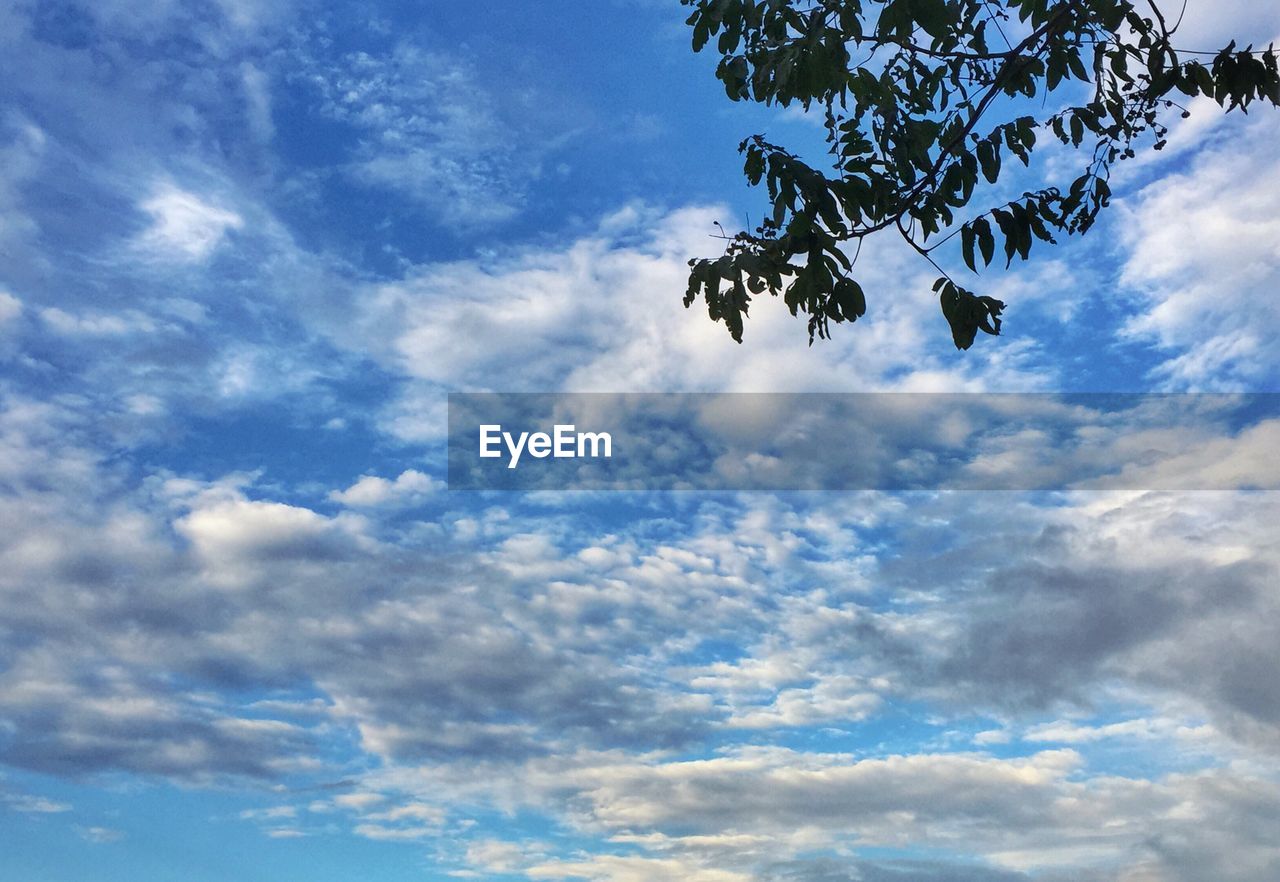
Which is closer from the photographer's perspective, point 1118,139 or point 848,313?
point 848,313

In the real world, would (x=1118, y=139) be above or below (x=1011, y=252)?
above

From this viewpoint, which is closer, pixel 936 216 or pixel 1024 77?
pixel 936 216

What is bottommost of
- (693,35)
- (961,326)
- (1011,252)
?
(961,326)

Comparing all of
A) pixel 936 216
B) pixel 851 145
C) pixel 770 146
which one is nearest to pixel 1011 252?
pixel 936 216

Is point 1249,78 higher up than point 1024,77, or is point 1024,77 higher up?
point 1024,77

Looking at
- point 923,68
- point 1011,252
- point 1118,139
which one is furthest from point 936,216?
point 1118,139

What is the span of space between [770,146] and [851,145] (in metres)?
1.02

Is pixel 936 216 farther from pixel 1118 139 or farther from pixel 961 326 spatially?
pixel 1118 139

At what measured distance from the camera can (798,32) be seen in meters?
9.55

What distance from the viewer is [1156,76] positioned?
10664mm

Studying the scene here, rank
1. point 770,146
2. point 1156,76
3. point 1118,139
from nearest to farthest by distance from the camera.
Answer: point 770,146, point 1156,76, point 1118,139

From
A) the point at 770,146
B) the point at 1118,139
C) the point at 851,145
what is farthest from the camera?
the point at 1118,139

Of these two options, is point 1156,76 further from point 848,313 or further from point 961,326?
point 848,313

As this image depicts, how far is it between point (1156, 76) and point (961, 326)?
3228 millimetres
